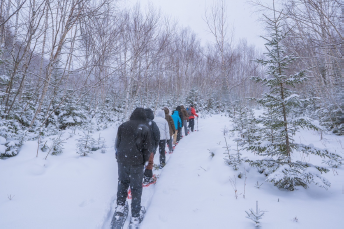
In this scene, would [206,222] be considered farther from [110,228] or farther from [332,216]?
[332,216]

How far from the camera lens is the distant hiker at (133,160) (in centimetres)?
269

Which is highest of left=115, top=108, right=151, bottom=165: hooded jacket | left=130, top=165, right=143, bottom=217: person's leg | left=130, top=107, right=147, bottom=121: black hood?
left=130, top=107, right=147, bottom=121: black hood

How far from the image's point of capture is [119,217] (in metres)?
2.70

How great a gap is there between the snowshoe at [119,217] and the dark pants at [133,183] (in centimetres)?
9

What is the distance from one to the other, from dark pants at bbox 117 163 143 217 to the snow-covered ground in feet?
1.06

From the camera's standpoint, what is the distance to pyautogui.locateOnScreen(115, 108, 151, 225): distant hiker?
269cm

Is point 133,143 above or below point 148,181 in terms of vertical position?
above

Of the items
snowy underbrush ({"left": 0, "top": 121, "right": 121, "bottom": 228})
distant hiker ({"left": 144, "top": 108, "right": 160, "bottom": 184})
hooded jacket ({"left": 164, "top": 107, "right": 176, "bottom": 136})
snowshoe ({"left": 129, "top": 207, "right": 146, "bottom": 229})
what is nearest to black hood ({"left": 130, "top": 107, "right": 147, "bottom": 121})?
distant hiker ({"left": 144, "top": 108, "right": 160, "bottom": 184})

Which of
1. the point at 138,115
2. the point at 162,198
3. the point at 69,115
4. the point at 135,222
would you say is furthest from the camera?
the point at 69,115

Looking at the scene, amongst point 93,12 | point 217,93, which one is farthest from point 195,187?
point 217,93

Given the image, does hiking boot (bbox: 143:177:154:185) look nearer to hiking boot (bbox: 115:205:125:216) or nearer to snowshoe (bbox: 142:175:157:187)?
snowshoe (bbox: 142:175:157:187)

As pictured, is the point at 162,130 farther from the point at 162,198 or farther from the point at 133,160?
the point at 133,160

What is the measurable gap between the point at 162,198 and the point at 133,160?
1417 millimetres

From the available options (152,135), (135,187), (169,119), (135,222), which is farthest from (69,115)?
(135,222)
